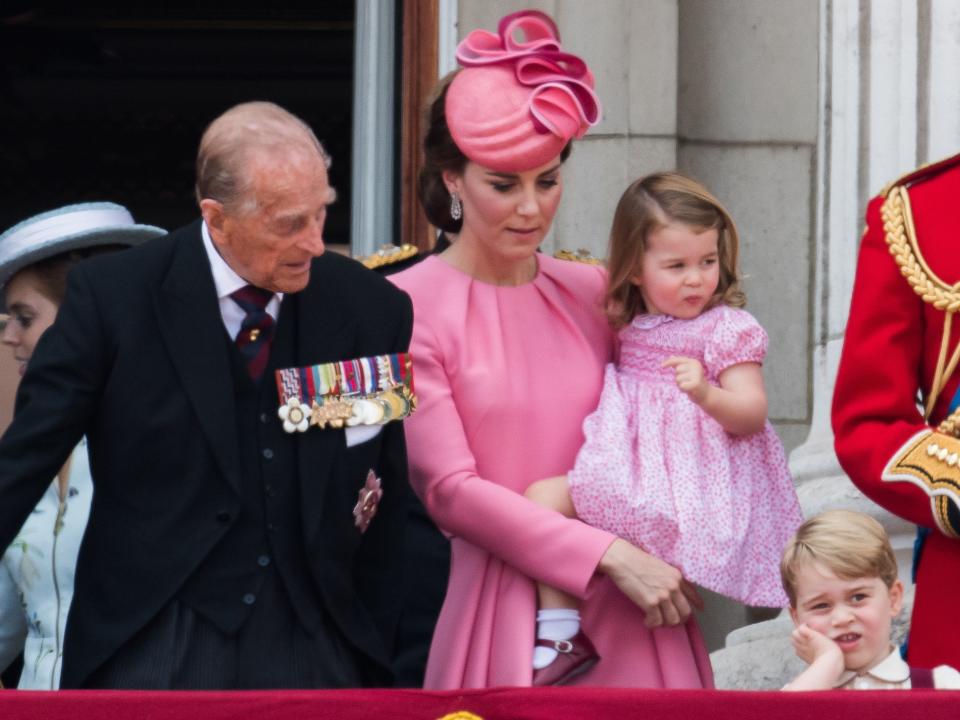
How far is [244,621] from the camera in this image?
367 cm

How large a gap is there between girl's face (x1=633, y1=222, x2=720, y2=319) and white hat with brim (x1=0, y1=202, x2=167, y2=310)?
3.16 feet

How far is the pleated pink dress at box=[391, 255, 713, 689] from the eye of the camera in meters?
4.12

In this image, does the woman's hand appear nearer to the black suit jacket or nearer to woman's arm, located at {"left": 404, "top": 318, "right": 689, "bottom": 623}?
woman's arm, located at {"left": 404, "top": 318, "right": 689, "bottom": 623}

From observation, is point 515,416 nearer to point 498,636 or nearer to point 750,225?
point 498,636

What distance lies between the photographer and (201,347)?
3715 millimetres

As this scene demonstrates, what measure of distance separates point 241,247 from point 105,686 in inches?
27.1

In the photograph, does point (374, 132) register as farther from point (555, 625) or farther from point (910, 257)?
point (910, 257)

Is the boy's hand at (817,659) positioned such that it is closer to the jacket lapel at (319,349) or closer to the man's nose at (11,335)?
the jacket lapel at (319,349)

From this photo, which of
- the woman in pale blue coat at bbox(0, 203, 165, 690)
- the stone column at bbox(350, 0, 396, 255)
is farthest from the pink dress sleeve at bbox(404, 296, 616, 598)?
the stone column at bbox(350, 0, 396, 255)

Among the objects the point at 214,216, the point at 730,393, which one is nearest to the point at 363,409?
the point at 214,216

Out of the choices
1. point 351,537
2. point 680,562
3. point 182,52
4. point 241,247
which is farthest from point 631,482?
point 182,52

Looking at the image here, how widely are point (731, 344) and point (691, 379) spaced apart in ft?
0.44

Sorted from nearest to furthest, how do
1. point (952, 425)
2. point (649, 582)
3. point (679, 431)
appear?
1. point (952, 425)
2. point (649, 582)
3. point (679, 431)

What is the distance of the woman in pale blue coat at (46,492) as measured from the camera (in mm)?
4266
